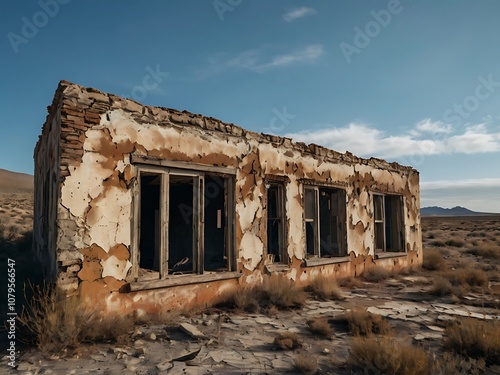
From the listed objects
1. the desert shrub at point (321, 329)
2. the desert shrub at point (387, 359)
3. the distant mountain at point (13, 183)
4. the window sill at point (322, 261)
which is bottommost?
the desert shrub at point (321, 329)

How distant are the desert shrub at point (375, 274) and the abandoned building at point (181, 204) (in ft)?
0.53

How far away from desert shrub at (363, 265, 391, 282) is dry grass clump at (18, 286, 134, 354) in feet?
21.4

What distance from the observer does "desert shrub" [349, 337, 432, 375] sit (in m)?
3.31

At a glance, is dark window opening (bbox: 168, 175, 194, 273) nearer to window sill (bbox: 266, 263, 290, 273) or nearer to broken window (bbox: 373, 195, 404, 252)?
window sill (bbox: 266, 263, 290, 273)

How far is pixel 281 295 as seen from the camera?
6.36m

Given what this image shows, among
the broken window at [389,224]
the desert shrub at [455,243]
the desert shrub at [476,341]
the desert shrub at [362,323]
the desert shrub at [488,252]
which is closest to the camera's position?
the desert shrub at [476,341]

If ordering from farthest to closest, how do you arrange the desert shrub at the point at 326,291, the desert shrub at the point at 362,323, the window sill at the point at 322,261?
the window sill at the point at 322,261 → the desert shrub at the point at 326,291 → the desert shrub at the point at 362,323

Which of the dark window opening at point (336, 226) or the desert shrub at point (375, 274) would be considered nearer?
the dark window opening at point (336, 226)

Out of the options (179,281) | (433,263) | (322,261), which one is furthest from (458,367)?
(433,263)

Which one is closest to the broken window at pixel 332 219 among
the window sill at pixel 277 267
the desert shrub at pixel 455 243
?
the window sill at pixel 277 267

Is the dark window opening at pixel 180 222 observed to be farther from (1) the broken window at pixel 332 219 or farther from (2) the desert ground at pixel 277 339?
(2) the desert ground at pixel 277 339

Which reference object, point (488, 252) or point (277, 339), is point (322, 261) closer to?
point (277, 339)

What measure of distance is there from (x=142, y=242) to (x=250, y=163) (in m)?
4.09

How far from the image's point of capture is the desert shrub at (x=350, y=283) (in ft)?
27.6
